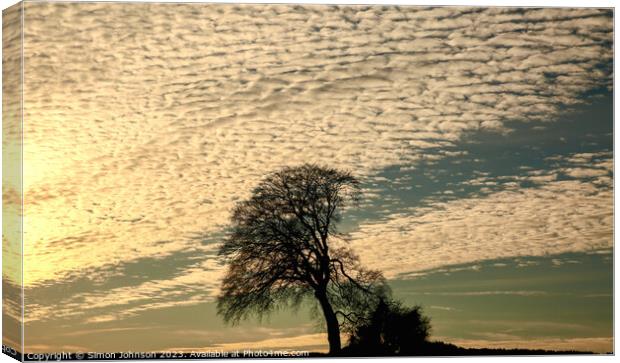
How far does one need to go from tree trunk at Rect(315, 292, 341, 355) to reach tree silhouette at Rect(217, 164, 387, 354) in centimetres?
2

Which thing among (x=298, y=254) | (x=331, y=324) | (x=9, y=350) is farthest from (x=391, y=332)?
(x=9, y=350)

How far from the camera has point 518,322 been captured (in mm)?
26500

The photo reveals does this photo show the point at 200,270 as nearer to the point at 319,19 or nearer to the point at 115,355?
the point at 115,355

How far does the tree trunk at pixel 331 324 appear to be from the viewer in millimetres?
26234

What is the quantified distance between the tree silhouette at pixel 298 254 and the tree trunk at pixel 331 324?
0.07 ft

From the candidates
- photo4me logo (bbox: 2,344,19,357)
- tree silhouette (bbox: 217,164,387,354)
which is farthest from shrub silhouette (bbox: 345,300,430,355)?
photo4me logo (bbox: 2,344,19,357)

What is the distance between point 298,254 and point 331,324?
1623 millimetres

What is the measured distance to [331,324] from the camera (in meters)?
26.4

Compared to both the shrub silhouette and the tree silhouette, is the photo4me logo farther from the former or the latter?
the shrub silhouette

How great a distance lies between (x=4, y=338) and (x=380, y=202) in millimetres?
7957

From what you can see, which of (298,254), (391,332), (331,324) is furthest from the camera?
(298,254)

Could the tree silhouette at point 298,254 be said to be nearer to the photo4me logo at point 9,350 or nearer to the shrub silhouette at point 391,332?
the shrub silhouette at point 391,332

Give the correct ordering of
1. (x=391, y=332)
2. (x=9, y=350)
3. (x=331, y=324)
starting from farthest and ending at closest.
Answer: (x=391, y=332), (x=331, y=324), (x=9, y=350)

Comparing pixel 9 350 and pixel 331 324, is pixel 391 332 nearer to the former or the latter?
pixel 331 324
